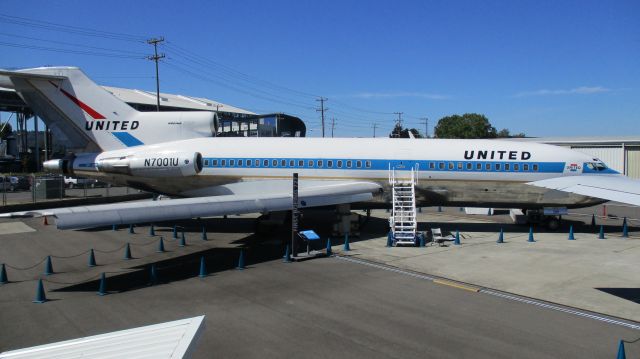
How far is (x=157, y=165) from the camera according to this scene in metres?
19.7

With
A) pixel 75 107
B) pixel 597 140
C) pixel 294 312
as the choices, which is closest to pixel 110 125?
pixel 75 107

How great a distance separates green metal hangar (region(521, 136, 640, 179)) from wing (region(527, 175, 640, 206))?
78.4 ft

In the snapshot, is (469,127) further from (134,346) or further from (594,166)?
(134,346)

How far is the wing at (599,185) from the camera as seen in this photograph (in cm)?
1391

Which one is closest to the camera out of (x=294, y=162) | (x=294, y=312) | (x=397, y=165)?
(x=294, y=312)

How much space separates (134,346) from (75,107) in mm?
19679

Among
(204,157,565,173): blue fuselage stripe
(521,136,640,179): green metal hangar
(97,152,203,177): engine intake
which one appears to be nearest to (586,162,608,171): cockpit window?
(204,157,565,173): blue fuselage stripe

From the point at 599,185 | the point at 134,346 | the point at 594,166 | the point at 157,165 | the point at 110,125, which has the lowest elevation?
the point at 134,346

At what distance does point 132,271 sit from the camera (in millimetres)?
13703

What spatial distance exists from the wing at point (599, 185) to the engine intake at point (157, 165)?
47.0 ft

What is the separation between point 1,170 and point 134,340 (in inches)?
3185

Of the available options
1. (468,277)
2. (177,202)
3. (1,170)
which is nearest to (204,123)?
(177,202)

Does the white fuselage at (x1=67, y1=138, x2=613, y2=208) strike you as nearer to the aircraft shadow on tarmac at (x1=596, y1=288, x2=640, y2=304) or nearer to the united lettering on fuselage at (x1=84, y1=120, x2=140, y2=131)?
the united lettering on fuselage at (x1=84, y1=120, x2=140, y2=131)

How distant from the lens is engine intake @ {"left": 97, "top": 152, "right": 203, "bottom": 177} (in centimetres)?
1945
